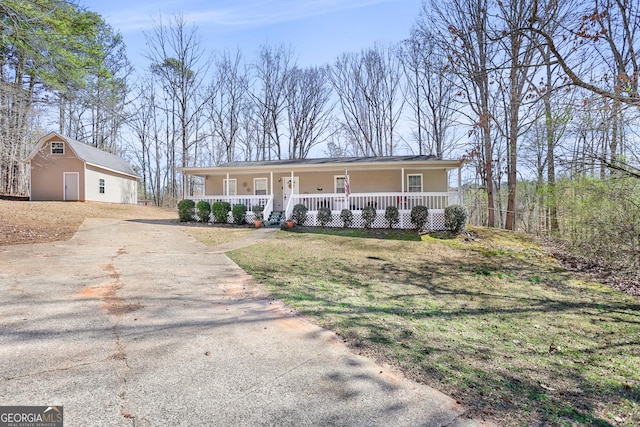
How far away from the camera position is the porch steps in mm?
14211

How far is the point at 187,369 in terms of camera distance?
2463mm

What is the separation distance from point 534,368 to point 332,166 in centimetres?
1267

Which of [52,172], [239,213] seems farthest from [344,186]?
[52,172]

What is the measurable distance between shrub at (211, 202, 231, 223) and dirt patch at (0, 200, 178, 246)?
5.08m

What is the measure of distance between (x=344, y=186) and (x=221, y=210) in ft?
20.3

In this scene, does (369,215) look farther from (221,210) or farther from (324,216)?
(221,210)

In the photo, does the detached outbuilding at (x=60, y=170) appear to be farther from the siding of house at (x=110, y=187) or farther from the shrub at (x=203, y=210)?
the shrub at (x=203, y=210)

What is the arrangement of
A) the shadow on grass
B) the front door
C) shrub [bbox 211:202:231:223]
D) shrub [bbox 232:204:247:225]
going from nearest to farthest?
the shadow on grass < shrub [bbox 232:204:247:225] < shrub [bbox 211:202:231:223] < the front door

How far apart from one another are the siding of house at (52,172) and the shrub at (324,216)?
1581 centimetres

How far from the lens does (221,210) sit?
1396cm

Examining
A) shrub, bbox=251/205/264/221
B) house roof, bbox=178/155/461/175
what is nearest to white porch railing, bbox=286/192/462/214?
shrub, bbox=251/205/264/221

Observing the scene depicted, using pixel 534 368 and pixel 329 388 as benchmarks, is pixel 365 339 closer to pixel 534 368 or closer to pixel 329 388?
pixel 329 388

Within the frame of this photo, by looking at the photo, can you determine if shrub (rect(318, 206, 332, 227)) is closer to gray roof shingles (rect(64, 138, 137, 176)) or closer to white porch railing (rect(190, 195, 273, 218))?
white porch railing (rect(190, 195, 273, 218))

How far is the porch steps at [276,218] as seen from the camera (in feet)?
46.6
